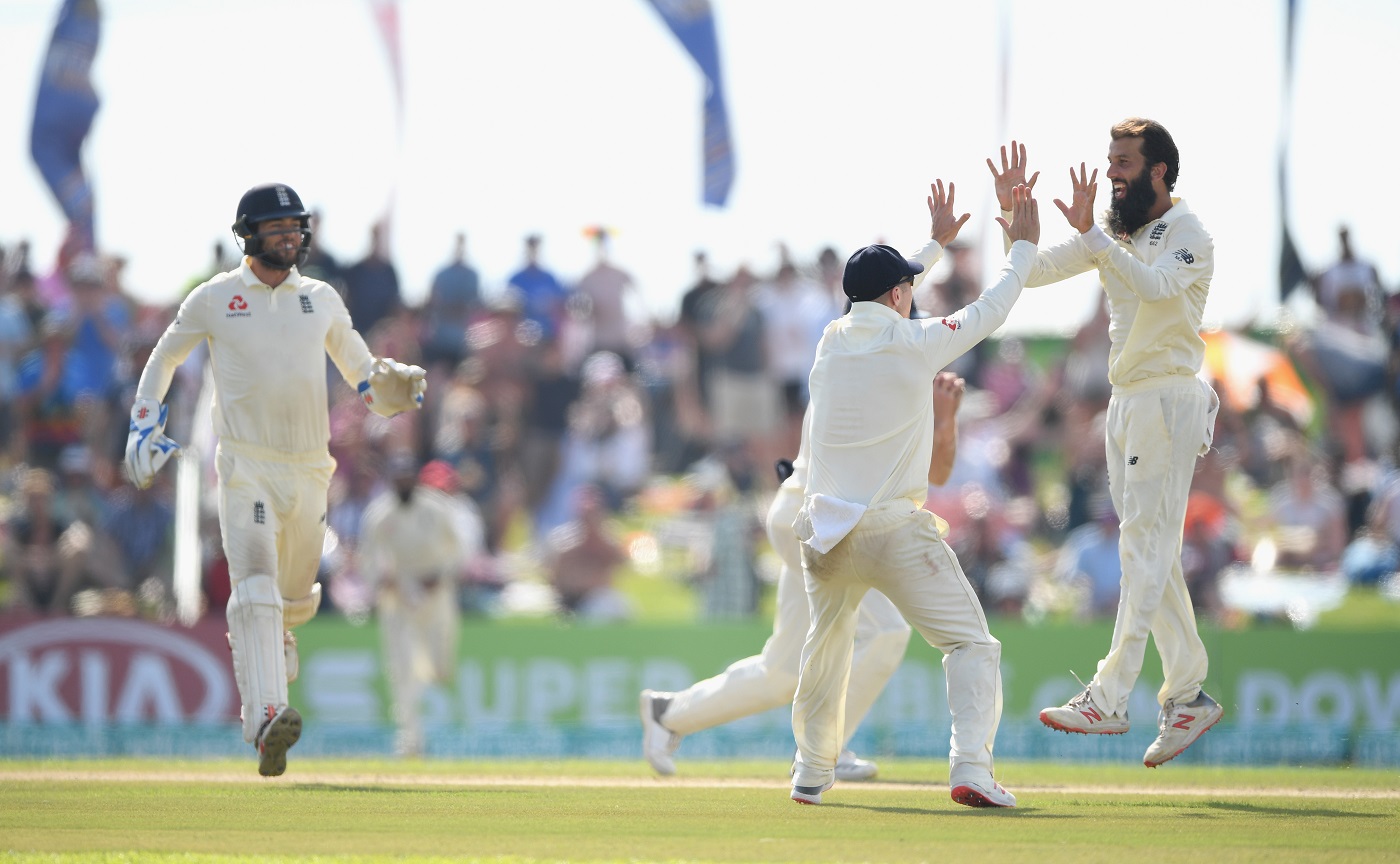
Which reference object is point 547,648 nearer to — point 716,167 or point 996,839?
point 716,167

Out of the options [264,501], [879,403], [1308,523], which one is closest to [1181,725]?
[879,403]

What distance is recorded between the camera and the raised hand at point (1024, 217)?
28.9ft

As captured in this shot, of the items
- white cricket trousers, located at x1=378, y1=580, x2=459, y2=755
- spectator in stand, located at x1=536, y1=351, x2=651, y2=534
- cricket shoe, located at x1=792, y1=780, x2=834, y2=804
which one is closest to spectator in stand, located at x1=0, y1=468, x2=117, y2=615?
white cricket trousers, located at x1=378, y1=580, x2=459, y2=755

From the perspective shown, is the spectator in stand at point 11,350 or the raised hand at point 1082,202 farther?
the spectator in stand at point 11,350

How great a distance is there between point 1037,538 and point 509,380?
5.89m

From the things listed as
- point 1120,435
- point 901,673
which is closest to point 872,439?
point 1120,435

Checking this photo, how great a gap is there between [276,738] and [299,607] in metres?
1.16

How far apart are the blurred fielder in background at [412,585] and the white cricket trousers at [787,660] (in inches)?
245

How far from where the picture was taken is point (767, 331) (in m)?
19.7

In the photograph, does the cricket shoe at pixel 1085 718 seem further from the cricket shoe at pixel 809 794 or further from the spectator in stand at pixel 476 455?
the spectator in stand at pixel 476 455

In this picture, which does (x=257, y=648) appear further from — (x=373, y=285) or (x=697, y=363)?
(x=697, y=363)

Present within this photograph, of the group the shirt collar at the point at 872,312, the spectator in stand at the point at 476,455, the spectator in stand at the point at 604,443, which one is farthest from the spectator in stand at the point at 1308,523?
the shirt collar at the point at 872,312

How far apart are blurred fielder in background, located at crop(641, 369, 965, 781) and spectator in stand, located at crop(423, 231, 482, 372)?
9686mm

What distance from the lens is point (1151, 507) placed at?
930 cm
